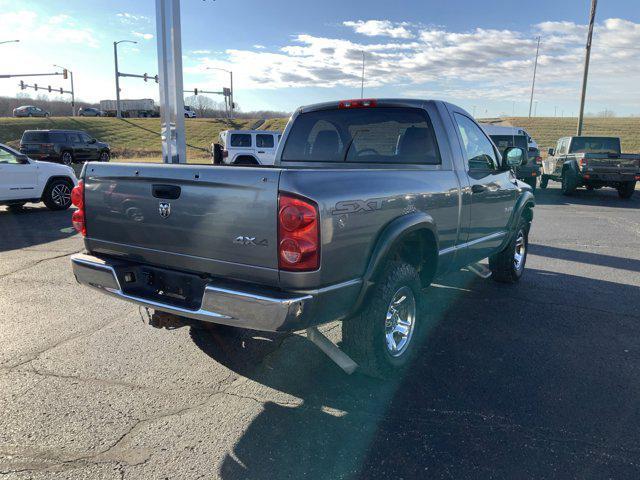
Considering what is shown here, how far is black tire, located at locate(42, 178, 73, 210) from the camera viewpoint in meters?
11.5

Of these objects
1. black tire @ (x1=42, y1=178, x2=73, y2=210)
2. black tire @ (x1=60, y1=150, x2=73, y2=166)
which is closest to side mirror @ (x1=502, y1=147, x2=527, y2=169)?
black tire @ (x1=42, y1=178, x2=73, y2=210)

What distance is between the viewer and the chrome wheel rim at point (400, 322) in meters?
3.56

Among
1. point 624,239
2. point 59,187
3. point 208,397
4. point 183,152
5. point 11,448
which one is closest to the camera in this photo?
point 11,448

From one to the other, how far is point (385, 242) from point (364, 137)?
1606 mm

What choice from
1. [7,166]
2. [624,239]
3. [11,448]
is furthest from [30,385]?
[624,239]

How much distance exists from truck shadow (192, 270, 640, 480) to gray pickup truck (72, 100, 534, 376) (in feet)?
1.18

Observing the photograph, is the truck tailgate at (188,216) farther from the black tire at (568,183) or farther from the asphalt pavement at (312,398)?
the black tire at (568,183)

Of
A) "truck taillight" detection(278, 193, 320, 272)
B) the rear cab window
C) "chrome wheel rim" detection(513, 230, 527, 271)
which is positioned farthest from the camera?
"chrome wheel rim" detection(513, 230, 527, 271)

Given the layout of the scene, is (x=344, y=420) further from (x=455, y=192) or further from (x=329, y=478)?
(x=455, y=192)

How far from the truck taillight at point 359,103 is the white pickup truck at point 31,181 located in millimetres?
9072

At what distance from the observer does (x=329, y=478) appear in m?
2.48

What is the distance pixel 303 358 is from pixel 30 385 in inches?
75.2

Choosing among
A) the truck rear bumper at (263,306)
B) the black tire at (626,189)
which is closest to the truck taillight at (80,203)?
the truck rear bumper at (263,306)

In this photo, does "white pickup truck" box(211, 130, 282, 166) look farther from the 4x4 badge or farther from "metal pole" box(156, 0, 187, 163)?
the 4x4 badge
